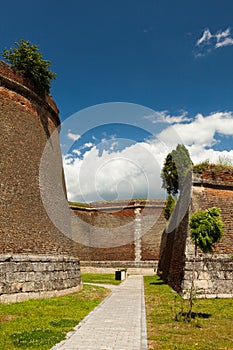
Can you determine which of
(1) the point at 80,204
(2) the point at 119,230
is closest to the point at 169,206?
(2) the point at 119,230

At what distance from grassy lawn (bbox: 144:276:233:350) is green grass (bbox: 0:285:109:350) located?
78.1 inches

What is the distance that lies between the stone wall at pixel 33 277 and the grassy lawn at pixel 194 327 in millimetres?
4071

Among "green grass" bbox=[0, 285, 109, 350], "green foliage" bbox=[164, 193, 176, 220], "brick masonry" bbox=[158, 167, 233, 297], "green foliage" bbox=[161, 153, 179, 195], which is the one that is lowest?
"green grass" bbox=[0, 285, 109, 350]

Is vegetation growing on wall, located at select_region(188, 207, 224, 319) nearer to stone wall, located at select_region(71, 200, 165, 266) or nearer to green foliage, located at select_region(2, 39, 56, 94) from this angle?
green foliage, located at select_region(2, 39, 56, 94)

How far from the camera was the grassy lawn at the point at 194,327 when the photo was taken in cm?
607

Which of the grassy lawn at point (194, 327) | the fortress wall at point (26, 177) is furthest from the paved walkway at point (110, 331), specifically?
the fortress wall at point (26, 177)

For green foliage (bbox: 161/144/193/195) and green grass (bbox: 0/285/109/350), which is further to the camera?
green foliage (bbox: 161/144/193/195)

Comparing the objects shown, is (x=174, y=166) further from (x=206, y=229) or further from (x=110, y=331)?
(x=110, y=331)

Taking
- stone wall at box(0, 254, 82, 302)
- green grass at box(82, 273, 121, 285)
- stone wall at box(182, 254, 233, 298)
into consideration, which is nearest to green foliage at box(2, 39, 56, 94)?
stone wall at box(0, 254, 82, 302)

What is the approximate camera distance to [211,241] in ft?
30.3

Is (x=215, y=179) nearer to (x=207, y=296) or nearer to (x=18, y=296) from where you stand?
(x=207, y=296)

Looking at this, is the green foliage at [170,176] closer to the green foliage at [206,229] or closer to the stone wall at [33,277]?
the stone wall at [33,277]

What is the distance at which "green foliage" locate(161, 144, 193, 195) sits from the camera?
36.6 meters

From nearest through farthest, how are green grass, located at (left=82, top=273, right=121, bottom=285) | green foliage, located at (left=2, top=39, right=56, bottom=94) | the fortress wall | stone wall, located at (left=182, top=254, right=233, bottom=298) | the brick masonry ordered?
stone wall, located at (left=182, top=254, right=233, bottom=298)
the brick masonry
the fortress wall
green foliage, located at (left=2, top=39, right=56, bottom=94)
green grass, located at (left=82, top=273, right=121, bottom=285)
